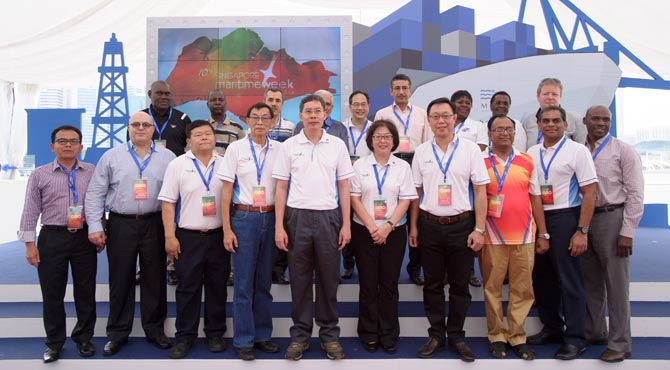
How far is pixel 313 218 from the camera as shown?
102 inches

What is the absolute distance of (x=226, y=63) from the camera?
5.36 m

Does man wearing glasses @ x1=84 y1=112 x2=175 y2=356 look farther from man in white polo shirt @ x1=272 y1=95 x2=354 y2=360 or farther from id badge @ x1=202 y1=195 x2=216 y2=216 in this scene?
man in white polo shirt @ x1=272 y1=95 x2=354 y2=360

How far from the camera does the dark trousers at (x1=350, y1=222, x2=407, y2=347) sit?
2.72 metres

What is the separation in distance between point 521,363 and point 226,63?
14.7 feet

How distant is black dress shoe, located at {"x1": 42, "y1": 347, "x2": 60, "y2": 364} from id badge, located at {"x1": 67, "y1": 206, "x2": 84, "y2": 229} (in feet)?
2.59

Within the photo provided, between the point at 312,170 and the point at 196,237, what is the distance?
0.84m

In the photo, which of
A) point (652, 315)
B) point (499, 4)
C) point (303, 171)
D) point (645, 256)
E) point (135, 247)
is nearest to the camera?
point (303, 171)

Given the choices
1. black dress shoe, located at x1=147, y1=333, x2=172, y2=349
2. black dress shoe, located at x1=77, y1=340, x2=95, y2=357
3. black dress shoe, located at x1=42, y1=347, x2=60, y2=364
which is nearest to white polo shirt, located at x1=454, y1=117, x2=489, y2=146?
black dress shoe, located at x1=147, y1=333, x2=172, y2=349

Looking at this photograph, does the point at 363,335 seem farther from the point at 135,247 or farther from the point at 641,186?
the point at 641,186

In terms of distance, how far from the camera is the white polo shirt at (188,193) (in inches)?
→ 107

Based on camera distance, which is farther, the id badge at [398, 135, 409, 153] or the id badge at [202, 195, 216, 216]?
the id badge at [398, 135, 409, 153]

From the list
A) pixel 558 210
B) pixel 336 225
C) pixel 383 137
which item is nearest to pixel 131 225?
pixel 336 225

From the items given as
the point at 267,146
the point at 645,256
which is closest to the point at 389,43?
the point at 267,146

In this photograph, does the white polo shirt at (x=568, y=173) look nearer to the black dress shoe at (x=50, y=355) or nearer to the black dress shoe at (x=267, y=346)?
the black dress shoe at (x=267, y=346)
